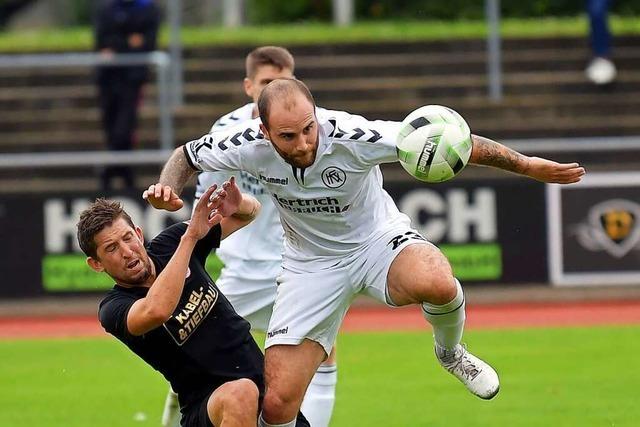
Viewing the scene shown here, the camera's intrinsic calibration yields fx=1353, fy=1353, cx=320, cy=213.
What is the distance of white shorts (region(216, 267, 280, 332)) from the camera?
8.04 metres

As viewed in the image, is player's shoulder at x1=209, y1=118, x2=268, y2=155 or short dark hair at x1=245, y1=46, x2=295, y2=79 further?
short dark hair at x1=245, y1=46, x2=295, y2=79

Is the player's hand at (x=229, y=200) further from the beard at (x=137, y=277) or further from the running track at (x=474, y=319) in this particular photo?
the running track at (x=474, y=319)

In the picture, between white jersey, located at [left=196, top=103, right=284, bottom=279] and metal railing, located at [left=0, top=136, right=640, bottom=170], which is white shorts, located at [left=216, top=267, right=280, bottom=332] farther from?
metal railing, located at [left=0, top=136, right=640, bottom=170]

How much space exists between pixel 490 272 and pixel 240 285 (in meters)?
6.28

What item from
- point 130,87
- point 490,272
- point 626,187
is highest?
point 130,87

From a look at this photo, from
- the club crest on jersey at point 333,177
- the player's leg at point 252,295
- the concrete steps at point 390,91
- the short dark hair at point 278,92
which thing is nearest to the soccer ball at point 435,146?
the club crest on jersey at point 333,177

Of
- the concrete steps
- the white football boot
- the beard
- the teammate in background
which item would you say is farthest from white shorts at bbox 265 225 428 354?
the concrete steps

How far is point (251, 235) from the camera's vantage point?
8297 millimetres

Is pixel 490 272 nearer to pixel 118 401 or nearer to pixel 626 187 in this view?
pixel 626 187

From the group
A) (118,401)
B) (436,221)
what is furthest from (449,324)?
(436,221)

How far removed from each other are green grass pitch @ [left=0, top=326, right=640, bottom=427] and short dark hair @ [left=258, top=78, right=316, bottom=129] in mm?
2678

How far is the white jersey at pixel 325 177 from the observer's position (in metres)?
6.45

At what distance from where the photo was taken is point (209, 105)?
1805cm

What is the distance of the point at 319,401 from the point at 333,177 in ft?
5.00
